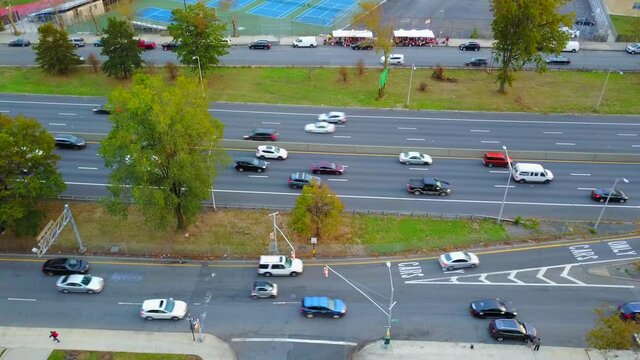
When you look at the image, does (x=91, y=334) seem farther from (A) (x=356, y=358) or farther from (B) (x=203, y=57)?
(B) (x=203, y=57)

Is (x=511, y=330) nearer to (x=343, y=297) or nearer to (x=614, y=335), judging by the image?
(x=614, y=335)

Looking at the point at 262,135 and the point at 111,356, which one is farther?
the point at 262,135

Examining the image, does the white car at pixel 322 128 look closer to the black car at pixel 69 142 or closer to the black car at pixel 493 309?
the black car at pixel 69 142

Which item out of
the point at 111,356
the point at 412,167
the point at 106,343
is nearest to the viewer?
the point at 111,356

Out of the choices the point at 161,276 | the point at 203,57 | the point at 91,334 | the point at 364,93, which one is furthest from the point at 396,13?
the point at 91,334

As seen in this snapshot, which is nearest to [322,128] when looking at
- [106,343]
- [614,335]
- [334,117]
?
[334,117]

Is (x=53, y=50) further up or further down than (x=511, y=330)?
further up
